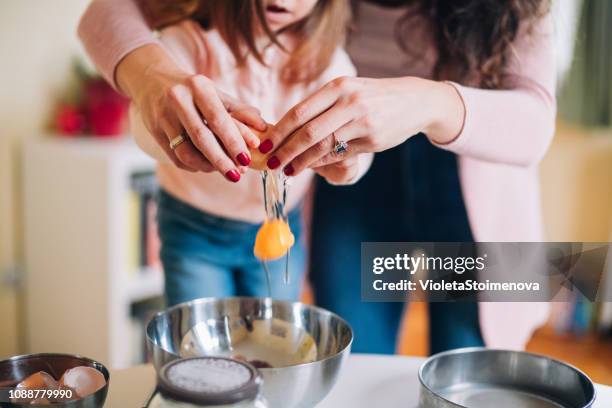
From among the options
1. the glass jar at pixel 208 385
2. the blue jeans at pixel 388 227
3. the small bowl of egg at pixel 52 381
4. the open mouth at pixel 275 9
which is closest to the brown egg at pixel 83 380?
the small bowl of egg at pixel 52 381

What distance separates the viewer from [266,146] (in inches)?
28.5

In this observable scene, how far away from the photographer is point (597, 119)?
218 cm

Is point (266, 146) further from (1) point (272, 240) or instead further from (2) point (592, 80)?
(2) point (592, 80)

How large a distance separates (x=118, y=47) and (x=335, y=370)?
0.48 meters

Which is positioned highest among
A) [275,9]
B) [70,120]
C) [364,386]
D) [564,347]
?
[275,9]

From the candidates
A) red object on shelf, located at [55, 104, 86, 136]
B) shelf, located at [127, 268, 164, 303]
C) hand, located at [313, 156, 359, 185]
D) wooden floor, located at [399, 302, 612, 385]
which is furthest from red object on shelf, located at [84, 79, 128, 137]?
hand, located at [313, 156, 359, 185]

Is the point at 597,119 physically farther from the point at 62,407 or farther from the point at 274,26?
the point at 62,407

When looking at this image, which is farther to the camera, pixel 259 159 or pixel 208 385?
pixel 259 159

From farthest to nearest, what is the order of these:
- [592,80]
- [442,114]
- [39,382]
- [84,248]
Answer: [592,80], [84,248], [442,114], [39,382]

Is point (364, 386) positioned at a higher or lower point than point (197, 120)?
lower

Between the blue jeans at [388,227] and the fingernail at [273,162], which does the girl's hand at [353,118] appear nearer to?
the fingernail at [273,162]

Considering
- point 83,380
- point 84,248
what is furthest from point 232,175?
point 84,248

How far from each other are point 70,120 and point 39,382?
1.33m

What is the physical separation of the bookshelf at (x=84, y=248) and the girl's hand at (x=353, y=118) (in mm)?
1082
